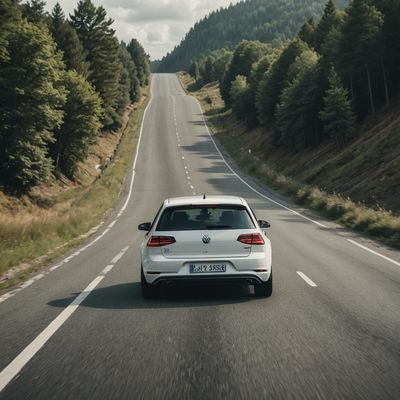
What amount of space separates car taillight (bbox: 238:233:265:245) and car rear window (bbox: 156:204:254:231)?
166 millimetres

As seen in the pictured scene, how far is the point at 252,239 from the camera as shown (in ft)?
28.2

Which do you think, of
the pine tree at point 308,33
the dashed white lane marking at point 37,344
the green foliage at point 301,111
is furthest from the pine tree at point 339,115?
the dashed white lane marking at point 37,344

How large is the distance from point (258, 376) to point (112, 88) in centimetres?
6589

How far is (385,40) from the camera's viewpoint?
5594 cm

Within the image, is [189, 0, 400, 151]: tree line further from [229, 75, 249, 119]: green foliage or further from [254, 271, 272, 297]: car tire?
[254, 271, 272, 297]: car tire

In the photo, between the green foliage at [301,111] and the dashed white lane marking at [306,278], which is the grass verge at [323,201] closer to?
the green foliage at [301,111]

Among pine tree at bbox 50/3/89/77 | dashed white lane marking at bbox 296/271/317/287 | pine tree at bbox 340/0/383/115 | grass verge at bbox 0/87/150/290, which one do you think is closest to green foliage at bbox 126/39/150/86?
pine tree at bbox 50/3/89/77

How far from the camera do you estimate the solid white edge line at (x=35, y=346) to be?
5.12m

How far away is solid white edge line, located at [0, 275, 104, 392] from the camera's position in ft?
16.8

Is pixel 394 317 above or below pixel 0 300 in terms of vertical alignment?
below

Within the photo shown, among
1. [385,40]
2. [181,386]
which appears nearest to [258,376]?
[181,386]

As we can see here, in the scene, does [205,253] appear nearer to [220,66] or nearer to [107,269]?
[107,269]

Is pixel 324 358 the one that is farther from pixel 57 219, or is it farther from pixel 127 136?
pixel 127 136

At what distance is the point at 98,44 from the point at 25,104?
→ 115 ft
